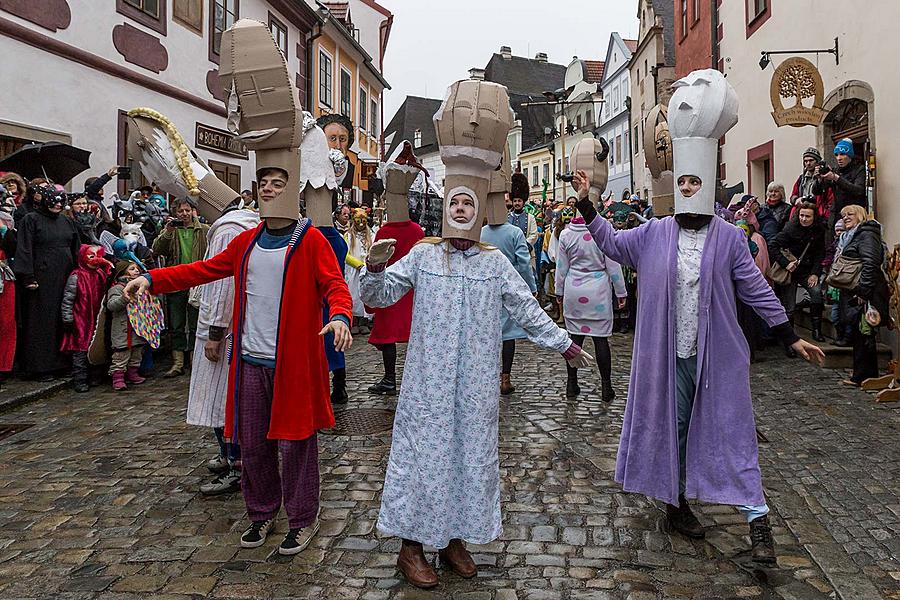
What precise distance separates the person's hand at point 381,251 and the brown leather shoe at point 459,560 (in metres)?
1.42

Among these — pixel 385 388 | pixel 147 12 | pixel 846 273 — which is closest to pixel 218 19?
pixel 147 12

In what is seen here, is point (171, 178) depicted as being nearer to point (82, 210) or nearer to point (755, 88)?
point (82, 210)

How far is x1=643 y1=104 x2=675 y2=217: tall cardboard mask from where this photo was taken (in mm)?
5047

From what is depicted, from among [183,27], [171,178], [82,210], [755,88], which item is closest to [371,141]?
[183,27]

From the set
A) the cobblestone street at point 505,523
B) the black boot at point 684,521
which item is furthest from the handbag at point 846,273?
the black boot at point 684,521

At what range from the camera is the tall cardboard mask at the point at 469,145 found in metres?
3.73

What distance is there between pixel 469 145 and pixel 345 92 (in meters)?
22.9

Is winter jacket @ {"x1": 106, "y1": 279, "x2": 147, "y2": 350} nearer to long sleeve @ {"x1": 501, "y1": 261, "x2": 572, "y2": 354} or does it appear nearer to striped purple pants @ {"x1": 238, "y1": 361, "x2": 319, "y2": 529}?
striped purple pants @ {"x1": 238, "y1": 361, "x2": 319, "y2": 529}

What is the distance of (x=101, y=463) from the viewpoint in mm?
5391

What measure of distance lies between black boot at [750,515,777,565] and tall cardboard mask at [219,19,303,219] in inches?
111

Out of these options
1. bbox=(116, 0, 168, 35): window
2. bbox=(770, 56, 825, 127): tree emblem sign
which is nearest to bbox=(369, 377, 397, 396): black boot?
bbox=(770, 56, 825, 127): tree emblem sign

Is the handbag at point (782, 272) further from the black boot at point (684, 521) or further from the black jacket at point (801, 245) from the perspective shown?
the black boot at point (684, 521)

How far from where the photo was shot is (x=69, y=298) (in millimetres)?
7891

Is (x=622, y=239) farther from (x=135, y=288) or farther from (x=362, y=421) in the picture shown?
(x=362, y=421)
